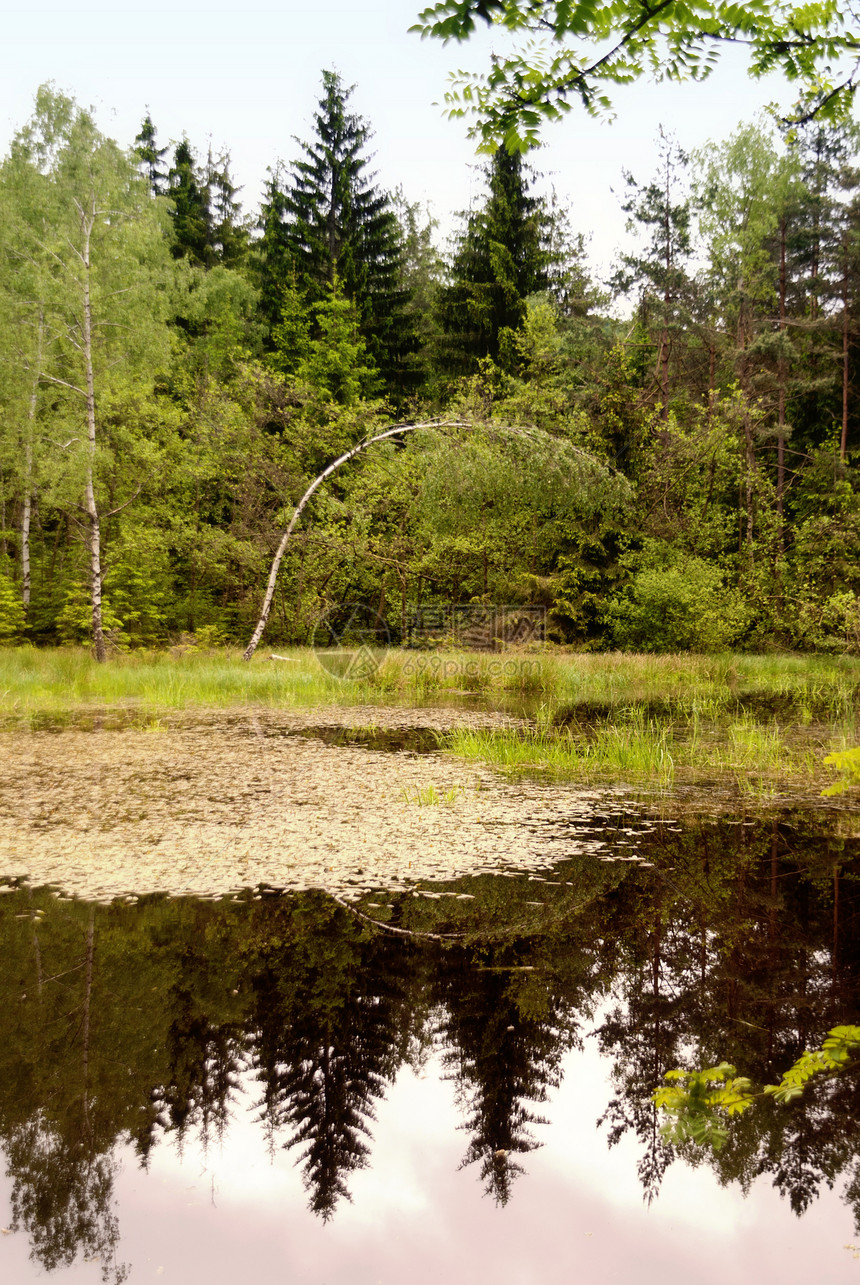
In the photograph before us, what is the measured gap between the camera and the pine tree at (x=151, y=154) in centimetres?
2553

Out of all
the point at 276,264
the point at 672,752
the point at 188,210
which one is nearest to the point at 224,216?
the point at 188,210

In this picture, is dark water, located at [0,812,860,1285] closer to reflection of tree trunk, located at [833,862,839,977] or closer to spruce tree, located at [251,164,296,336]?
reflection of tree trunk, located at [833,862,839,977]

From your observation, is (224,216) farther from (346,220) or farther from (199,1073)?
(199,1073)

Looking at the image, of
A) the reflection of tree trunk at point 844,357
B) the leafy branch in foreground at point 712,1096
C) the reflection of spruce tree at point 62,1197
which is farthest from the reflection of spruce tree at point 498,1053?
the reflection of tree trunk at point 844,357

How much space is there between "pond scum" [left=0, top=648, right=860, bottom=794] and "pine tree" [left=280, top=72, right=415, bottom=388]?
13060 mm

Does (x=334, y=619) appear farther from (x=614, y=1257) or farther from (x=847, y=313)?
(x=614, y=1257)

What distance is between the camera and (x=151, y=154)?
2573 centimetres

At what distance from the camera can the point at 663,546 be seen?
17.4 meters

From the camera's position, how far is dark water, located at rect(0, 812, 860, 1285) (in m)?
1.63

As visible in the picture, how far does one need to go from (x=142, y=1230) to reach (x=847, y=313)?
870 inches

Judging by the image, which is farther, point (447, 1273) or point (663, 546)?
point (663, 546)

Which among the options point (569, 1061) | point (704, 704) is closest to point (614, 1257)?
point (569, 1061)

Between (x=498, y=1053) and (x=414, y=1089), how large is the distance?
0.26m
